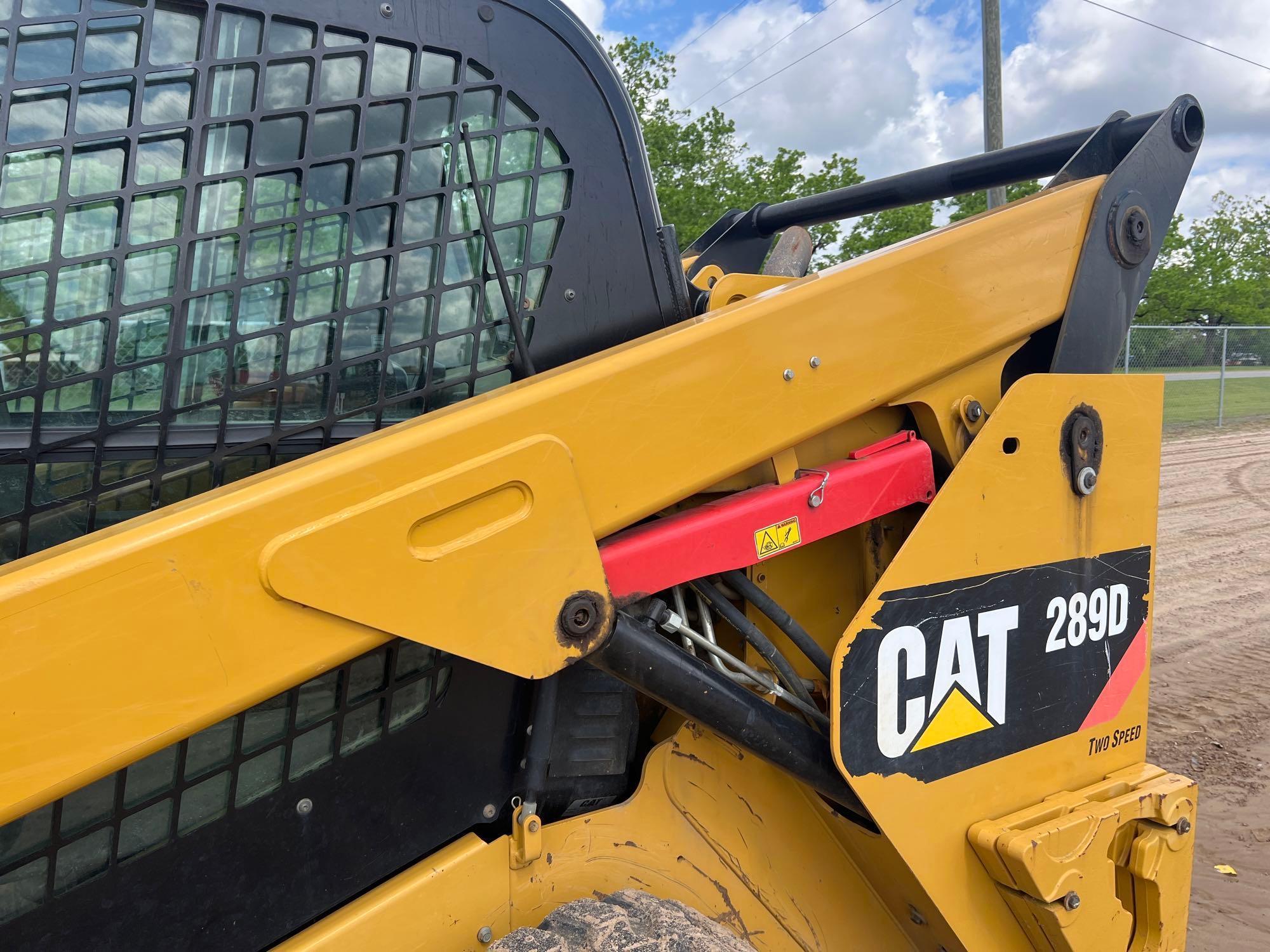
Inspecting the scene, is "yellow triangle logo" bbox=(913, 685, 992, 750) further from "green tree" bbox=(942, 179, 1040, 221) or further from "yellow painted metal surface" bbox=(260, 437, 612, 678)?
"green tree" bbox=(942, 179, 1040, 221)

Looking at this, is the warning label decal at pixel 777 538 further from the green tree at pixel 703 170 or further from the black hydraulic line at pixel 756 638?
the green tree at pixel 703 170

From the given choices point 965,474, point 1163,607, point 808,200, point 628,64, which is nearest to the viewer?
point 965,474

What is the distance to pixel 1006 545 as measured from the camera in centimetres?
177

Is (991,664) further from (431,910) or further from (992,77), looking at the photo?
(992,77)

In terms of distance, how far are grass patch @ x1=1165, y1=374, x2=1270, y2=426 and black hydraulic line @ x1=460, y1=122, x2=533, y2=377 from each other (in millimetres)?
16934

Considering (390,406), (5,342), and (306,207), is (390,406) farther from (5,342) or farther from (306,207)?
(5,342)

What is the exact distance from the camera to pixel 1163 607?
19.7 ft

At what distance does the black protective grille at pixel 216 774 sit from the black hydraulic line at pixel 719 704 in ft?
0.96

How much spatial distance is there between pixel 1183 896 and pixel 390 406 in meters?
1.85

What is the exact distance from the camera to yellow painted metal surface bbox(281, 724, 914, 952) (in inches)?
58.7

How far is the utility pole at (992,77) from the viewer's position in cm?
1056

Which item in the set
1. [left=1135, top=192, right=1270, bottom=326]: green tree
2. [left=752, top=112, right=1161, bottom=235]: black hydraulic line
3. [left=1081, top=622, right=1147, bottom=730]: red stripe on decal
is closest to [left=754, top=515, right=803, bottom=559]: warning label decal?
[left=1081, top=622, right=1147, bottom=730]: red stripe on decal

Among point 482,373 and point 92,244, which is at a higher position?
point 92,244

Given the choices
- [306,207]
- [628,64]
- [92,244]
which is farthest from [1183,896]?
[628,64]
